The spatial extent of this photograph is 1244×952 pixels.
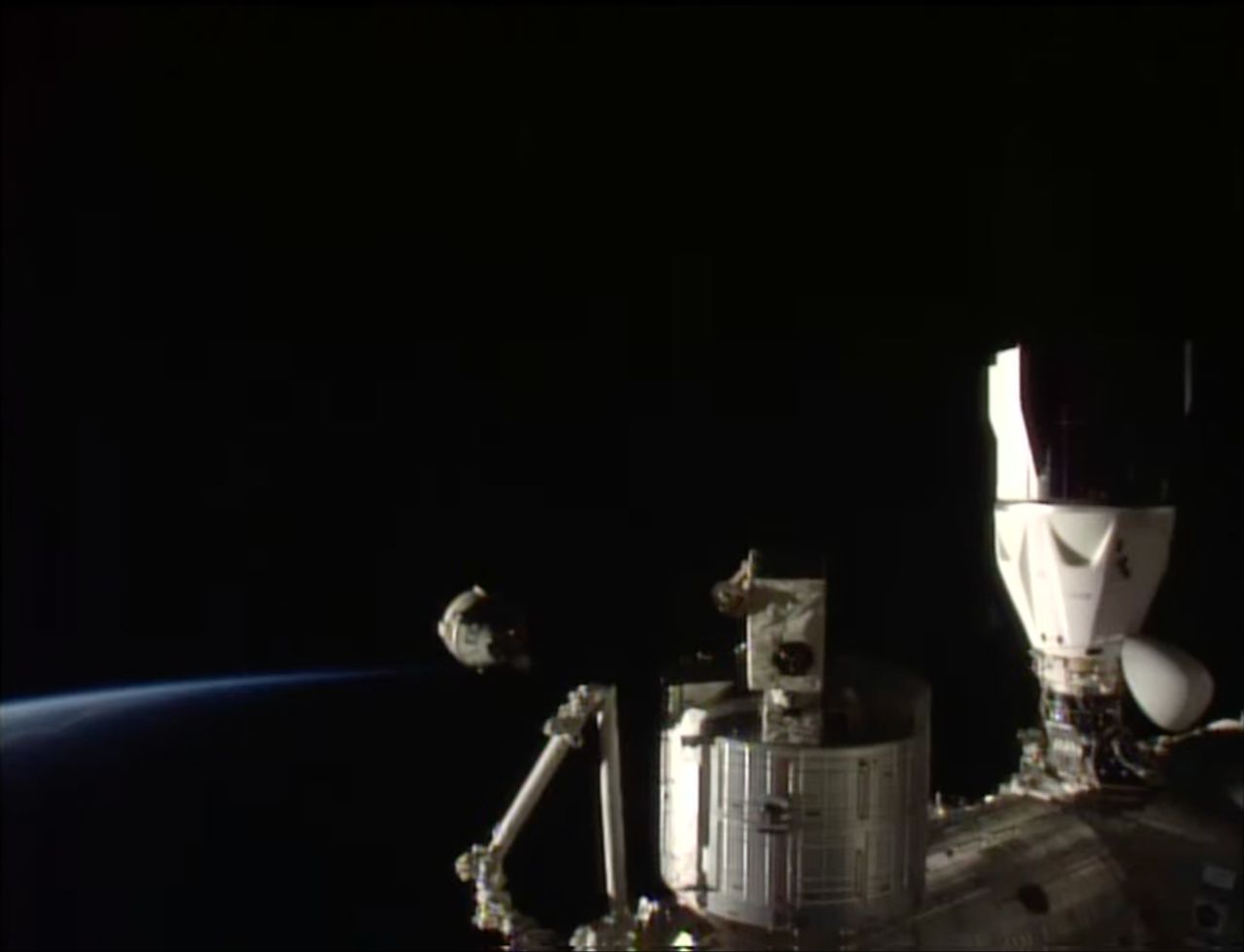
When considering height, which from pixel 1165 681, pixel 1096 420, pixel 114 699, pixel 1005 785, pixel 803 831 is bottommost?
pixel 1005 785

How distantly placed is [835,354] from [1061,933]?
5.03 metres

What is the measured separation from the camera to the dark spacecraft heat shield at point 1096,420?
9094 millimetres

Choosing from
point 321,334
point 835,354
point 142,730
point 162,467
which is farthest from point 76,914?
point 835,354

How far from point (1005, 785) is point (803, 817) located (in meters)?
4.47

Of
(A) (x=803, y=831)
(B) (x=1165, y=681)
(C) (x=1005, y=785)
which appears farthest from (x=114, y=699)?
(B) (x=1165, y=681)

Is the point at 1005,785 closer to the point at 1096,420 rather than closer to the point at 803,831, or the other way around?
the point at 1096,420

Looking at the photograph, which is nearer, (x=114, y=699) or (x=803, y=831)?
(x=803, y=831)

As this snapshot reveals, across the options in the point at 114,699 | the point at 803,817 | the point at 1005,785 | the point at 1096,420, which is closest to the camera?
the point at 803,817

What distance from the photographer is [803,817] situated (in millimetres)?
6426

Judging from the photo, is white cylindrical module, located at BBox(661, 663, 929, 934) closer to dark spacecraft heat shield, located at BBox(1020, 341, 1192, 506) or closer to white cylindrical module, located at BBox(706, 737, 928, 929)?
white cylindrical module, located at BBox(706, 737, 928, 929)

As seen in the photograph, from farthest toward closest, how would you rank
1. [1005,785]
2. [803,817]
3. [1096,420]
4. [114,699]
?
[114,699], [1005,785], [1096,420], [803,817]

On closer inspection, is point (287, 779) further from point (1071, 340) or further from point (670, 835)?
point (1071, 340)

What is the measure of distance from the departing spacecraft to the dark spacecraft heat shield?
2 centimetres

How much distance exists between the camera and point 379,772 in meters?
14.7
